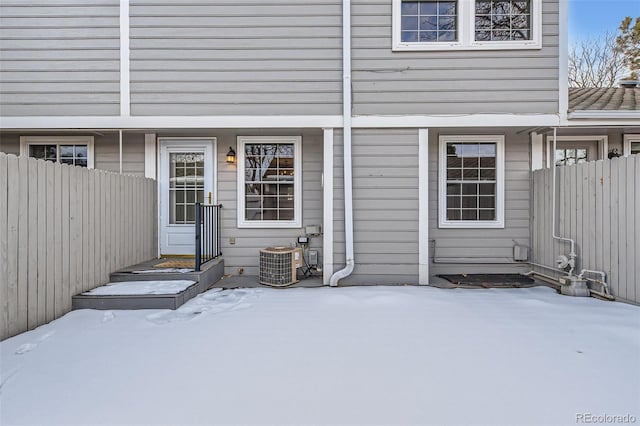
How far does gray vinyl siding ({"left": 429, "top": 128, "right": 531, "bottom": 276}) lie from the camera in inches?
199

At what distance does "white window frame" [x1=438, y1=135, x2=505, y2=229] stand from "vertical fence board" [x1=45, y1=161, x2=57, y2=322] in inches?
193

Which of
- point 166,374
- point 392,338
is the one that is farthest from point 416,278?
point 166,374

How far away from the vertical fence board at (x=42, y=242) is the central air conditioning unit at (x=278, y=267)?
2345 millimetres

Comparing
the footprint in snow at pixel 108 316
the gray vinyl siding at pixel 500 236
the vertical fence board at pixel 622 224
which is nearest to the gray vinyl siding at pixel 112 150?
the footprint in snow at pixel 108 316

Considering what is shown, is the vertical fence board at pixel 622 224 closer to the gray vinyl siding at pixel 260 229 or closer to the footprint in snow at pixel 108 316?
the gray vinyl siding at pixel 260 229

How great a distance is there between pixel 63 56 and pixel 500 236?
7.11 meters

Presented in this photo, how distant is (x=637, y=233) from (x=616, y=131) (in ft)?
8.77

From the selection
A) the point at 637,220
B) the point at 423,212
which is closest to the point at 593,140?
the point at 637,220

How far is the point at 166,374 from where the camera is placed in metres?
2.13

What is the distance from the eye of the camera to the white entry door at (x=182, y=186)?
205 inches

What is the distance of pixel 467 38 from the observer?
15.1 feet

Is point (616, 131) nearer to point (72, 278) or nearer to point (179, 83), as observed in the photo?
point (179, 83)

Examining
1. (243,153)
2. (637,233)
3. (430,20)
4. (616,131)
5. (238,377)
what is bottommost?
(238,377)

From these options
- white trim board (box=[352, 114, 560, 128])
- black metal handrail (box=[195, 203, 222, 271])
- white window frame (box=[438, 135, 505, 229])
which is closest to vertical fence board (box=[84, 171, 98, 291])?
black metal handrail (box=[195, 203, 222, 271])
